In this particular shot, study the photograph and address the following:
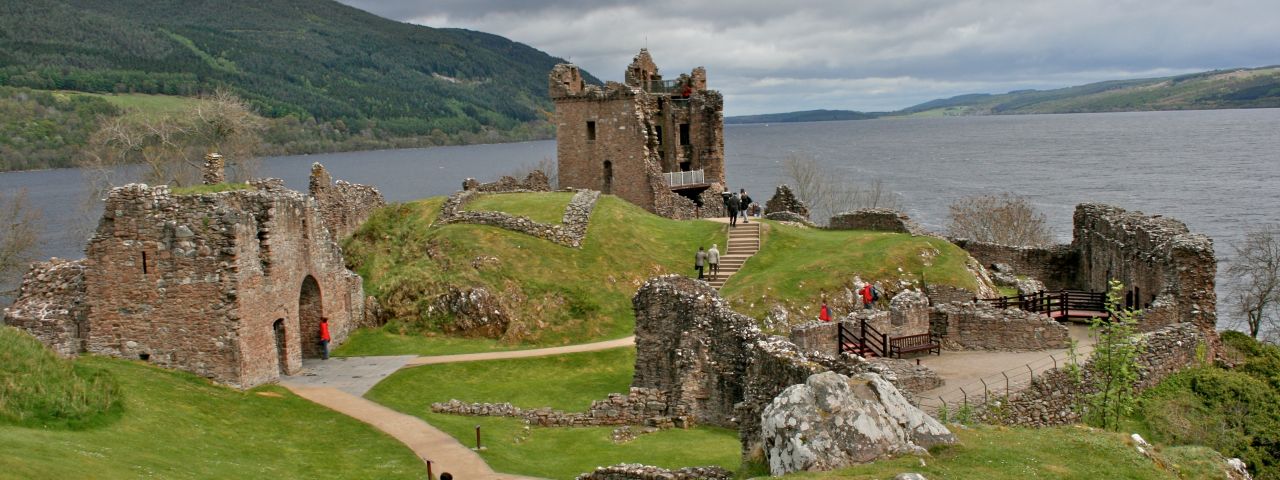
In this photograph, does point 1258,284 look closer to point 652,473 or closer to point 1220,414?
point 1220,414

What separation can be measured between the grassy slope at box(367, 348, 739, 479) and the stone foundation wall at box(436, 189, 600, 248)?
8624 millimetres

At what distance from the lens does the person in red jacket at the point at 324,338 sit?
109ft

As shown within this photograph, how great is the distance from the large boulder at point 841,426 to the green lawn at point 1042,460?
0.94 ft

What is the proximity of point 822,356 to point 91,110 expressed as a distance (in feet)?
596

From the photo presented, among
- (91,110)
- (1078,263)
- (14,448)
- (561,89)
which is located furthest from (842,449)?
(91,110)

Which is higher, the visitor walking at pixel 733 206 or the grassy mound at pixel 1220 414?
the visitor walking at pixel 733 206

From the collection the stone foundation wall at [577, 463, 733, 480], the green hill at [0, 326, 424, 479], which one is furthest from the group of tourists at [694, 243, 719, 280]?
the stone foundation wall at [577, 463, 733, 480]

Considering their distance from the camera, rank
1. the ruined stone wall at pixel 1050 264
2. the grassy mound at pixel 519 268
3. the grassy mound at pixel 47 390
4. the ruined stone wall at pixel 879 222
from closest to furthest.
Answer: the grassy mound at pixel 47 390 < the grassy mound at pixel 519 268 < the ruined stone wall at pixel 1050 264 < the ruined stone wall at pixel 879 222

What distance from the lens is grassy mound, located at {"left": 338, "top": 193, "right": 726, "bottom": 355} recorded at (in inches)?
Answer: 1422

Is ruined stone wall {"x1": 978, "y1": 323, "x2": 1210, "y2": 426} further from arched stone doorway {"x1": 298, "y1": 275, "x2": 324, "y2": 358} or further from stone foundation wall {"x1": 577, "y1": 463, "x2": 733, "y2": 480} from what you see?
arched stone doorway {"x1": 298, "y1": 275, "x2": 324, "y2": 358}

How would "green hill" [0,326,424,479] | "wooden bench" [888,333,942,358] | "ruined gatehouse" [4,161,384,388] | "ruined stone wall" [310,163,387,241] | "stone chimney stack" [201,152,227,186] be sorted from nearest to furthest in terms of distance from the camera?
1. "green hill" [0,326,424,479]
2. "ruined gatehouse" [4,161,384,388]
3. "wooden bench" [888,333,942,358]
4. "stone chimney stack" [201,152,227,186]
5. "ruined stone wall" [310,163,387,241]

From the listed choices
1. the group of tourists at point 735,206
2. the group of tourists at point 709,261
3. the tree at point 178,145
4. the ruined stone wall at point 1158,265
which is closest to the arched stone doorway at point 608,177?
the group of tourists at point 735,206

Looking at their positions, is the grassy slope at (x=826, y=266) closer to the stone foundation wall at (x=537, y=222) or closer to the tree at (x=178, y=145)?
the stone foundation wall at (x=537, y=222)

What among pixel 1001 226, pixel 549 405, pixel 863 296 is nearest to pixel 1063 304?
pixel 863 296
